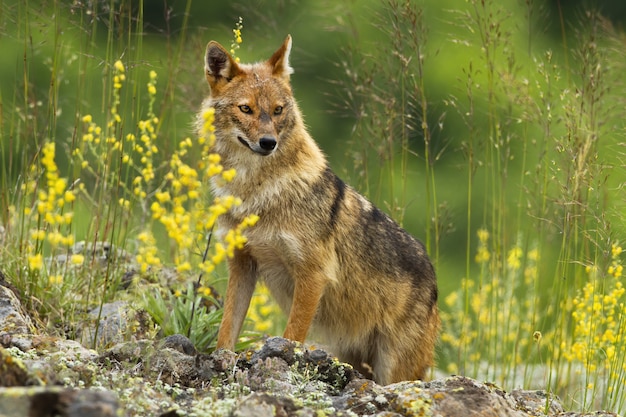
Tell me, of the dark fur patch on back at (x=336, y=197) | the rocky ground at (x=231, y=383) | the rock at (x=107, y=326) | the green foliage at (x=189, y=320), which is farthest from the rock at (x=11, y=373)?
the dark fur patch on back at (x=336, y=197)

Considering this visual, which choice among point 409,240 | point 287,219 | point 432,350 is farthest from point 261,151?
point 432,350

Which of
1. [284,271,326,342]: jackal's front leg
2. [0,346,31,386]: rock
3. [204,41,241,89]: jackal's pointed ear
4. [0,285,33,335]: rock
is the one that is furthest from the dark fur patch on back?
[0,346,31,386]: rock

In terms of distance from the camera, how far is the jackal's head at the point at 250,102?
5309 millimetres

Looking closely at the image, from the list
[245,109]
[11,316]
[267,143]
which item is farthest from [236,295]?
[11,316]

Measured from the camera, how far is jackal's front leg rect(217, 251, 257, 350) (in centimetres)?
541

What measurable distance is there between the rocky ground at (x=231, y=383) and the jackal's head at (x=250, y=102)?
136 centimetres

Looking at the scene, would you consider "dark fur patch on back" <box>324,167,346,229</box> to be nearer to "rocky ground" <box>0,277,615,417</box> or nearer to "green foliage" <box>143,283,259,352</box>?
"green foliage" <box>143,283,259,352</box>

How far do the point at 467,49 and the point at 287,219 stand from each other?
37.0 feet

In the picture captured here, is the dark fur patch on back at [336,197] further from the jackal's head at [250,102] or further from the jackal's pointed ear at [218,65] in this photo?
the jackal's pointed ear at [218,65]

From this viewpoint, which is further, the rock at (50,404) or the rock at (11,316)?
the rock at (11,316)

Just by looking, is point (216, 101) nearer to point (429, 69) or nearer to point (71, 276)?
point (71, 276)

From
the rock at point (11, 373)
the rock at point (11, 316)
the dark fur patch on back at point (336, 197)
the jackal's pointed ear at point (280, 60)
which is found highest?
the jackal's pointed ear at point (280, 60)

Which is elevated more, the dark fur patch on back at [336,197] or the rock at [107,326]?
the dark fur patch on back at [336,197]

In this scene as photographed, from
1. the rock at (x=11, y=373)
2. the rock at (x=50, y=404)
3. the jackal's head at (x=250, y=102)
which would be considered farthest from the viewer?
the jackal's head at (x=250, y=102)
